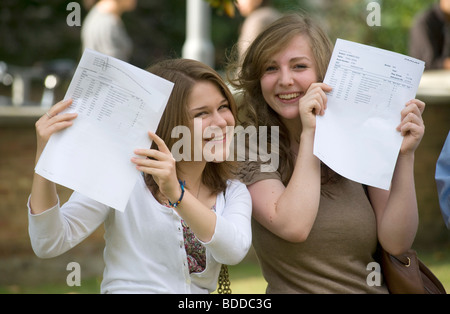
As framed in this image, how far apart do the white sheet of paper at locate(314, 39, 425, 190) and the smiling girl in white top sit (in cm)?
39

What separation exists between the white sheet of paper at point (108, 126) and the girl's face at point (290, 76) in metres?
0.61

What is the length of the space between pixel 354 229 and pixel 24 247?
11.6 feet

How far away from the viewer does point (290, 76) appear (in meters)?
2.62

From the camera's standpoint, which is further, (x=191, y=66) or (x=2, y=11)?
(x=2, y=11)

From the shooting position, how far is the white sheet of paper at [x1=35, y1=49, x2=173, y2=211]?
2164 millimetres

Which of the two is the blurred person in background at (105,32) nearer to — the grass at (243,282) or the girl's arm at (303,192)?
the grass at (243,282)

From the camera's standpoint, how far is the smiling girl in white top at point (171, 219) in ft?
7.22

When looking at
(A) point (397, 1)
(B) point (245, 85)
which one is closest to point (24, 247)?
(B) point (245, 85)

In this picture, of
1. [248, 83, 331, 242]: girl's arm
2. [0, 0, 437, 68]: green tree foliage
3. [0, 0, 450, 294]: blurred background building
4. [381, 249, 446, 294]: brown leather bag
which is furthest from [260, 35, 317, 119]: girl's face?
[0, 0, 437, 68]: green tree foliage

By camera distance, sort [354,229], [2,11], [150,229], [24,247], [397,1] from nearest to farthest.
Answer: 1. [150,229]
2. [354,229]
3. [24,247]
4. [397,1]
5. [2,11]

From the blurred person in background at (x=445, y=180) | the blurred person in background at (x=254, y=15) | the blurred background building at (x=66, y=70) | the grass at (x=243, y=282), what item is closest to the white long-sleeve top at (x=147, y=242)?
the blurred person in background at (x=445, y=180)
